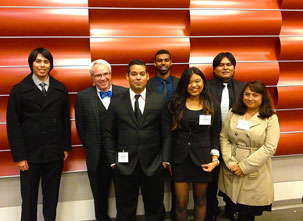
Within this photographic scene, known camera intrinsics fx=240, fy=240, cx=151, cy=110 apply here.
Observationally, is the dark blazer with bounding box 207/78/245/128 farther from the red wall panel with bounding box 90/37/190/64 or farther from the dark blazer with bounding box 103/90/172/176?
the dark blazer with bounding box 103/90/172/176

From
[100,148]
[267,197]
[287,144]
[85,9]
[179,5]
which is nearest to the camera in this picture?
[267,197]

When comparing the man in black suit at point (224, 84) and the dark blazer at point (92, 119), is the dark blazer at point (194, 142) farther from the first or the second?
the dark blazer at point (92, 119)

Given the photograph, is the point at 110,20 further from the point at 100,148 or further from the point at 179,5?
the point at 100,148

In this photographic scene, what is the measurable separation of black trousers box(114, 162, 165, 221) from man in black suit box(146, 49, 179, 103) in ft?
2.48

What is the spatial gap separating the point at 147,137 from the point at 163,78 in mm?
754

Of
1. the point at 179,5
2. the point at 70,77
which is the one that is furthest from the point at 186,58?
the point at 70,77

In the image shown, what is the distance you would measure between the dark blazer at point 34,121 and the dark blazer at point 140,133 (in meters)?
0.53

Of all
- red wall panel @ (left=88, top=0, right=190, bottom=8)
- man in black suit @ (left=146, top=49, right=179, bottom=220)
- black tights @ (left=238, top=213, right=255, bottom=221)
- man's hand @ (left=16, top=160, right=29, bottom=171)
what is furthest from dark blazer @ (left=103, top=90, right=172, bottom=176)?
red wall panel @ (left=88, top=0, right=190, bottom=8)

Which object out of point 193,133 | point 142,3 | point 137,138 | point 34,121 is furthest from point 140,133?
point 142,3

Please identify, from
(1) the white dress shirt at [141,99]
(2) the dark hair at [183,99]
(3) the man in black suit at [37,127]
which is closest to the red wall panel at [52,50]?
(3) the man in black suit at [37,127]

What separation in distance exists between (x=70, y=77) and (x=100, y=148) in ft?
2.56

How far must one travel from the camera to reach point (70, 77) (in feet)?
7.81

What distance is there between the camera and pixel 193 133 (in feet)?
6.49

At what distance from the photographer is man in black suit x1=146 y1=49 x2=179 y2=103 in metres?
2.33
